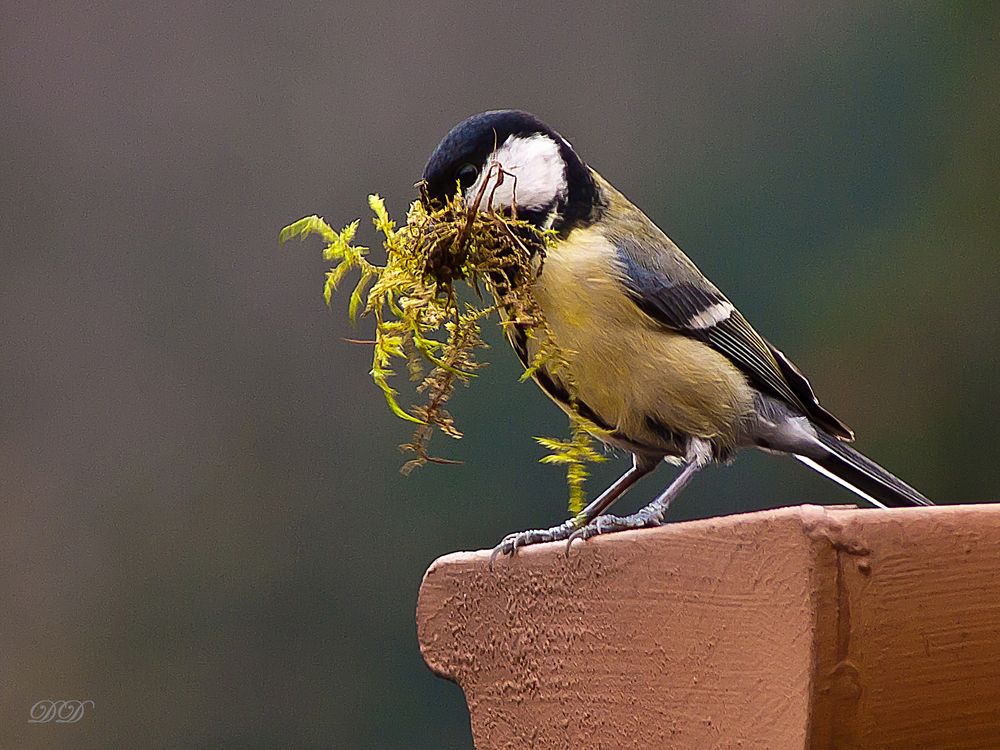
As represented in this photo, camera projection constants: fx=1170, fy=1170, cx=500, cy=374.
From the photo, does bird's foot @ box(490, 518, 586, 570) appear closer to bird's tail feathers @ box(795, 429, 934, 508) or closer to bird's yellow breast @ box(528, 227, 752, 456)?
bird's yellow breast @ box(528, 227, 752, 456)

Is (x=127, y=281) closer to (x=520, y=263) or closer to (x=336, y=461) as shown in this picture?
(x=336, y=461)

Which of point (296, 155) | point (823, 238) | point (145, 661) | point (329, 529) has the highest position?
point (296, 155)

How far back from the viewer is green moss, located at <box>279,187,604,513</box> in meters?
0.66

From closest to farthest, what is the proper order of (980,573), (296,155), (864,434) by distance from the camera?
(980,573) < (864,434) < (296,155)

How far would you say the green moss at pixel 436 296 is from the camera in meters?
0.66

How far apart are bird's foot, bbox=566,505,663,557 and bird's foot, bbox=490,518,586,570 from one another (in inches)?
2.0

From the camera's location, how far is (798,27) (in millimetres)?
1526

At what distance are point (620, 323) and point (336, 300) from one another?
0.80 metres

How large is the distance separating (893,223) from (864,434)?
10.4 inches

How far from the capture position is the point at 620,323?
0.78 metres

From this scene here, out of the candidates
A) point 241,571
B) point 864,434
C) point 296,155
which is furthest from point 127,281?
point 864,434

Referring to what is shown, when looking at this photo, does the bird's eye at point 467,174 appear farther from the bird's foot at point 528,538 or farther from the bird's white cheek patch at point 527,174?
the bird's foot at point 528,538

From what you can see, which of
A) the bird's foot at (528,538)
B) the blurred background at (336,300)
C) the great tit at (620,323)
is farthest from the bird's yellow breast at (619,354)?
the blurred background at (336,300)

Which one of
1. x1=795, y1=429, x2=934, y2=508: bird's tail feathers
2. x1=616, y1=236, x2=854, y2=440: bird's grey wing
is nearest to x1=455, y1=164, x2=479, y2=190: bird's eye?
x1=616, y1=236, x2=854, y2=440: bird's grey wing
